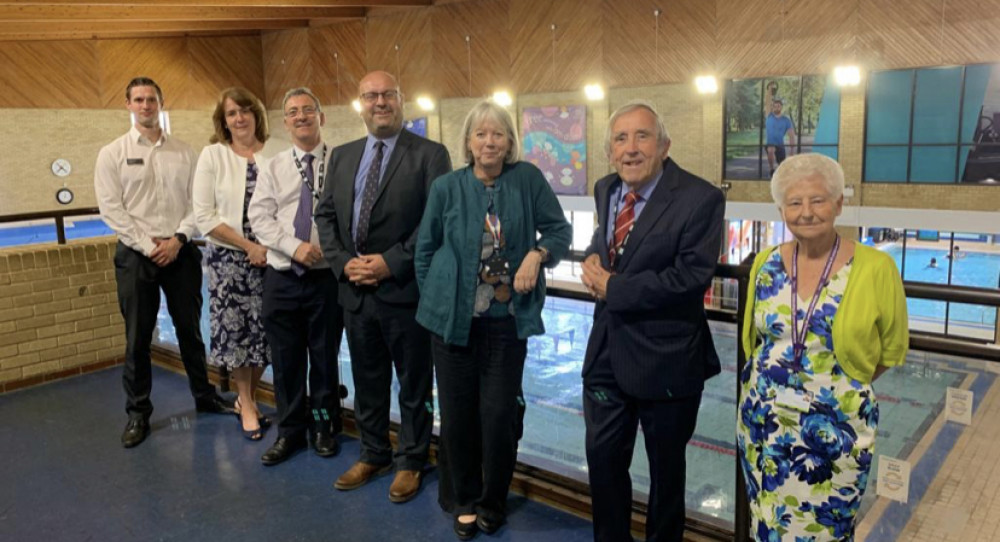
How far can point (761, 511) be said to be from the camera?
215cm

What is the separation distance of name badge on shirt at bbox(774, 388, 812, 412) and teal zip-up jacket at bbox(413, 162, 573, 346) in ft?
3.10


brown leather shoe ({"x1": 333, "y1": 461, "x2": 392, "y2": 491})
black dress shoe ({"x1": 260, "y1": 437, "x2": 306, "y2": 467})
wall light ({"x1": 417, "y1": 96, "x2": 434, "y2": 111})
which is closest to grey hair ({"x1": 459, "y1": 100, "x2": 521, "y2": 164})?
brown leather shoe ({"x1": 333, "y1": 461, "x2": 392, "y2": 491})

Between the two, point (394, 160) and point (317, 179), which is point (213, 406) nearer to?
point (317, 179)

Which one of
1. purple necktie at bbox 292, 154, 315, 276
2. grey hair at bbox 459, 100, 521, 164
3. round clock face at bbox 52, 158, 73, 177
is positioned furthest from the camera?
round clock face at bbox 52, 158, 73, 177

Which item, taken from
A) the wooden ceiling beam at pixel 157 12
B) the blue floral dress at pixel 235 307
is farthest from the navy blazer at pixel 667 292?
the wooden ceiling beam at pixel 157 12

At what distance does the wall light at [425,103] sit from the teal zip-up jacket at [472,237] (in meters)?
14.8

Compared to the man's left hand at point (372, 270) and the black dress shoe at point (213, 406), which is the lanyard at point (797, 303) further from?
the black dress shoe at point (213, 406)

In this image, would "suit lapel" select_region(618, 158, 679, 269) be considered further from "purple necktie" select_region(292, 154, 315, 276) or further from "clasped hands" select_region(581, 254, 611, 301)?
"purple necktie" select_region(292, 154, 315, 276)

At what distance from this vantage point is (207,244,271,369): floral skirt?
3.89m

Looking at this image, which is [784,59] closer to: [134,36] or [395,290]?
[395,290]

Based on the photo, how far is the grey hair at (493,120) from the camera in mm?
2676

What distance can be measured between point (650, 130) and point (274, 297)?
6.86ft

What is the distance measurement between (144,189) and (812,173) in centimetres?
351

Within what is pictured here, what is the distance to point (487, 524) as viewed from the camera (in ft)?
9.78
